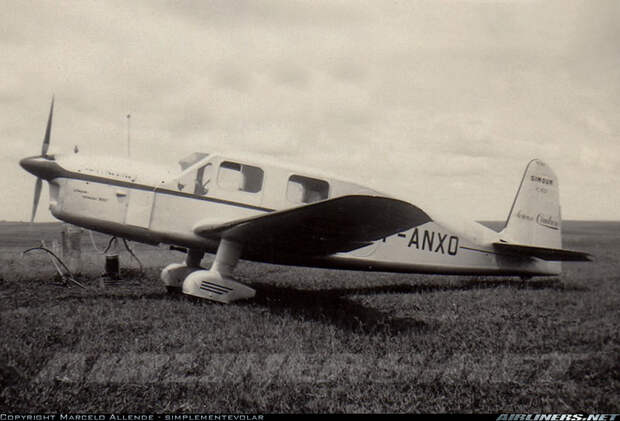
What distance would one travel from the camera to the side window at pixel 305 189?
6.47 meters

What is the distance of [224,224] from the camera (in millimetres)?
5715

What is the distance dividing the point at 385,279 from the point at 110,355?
21.3 feet

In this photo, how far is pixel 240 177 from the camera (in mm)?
6461

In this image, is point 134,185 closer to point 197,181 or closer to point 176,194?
point 176,194

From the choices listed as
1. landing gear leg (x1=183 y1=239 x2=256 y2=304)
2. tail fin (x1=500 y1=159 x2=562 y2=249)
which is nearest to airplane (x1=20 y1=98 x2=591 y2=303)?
landing gear leg (x1=183 y1=239 x2=256 y2=304)

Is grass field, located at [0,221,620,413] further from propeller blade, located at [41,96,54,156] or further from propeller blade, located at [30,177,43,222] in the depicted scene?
propeller blade, located at [41,96,54,156]

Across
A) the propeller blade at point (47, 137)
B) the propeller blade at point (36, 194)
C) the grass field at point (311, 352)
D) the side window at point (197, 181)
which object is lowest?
the grass field at point (311, 352)

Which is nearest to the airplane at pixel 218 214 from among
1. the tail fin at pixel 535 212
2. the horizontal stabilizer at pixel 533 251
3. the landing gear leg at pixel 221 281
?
the landing gear leg at pixel 221 281

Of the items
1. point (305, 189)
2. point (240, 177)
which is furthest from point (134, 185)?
point (305, 189)

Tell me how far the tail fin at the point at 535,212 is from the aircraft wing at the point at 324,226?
4.35 m

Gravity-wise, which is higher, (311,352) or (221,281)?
(221,281)

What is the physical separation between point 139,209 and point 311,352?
12.0ft

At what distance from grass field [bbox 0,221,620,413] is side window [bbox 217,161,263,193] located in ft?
5.45

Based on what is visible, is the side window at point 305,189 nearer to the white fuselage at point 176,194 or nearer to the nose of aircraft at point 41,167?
the white fuselage at point 176,194
